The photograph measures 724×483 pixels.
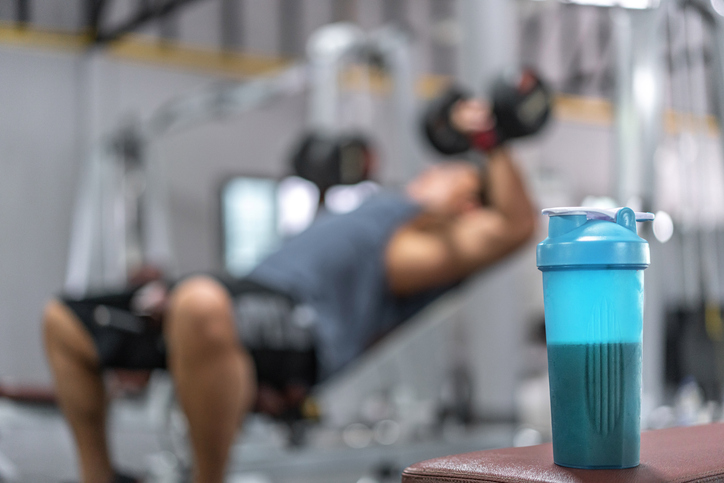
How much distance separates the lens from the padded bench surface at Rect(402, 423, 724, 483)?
1.47 feet

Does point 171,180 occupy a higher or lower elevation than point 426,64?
lower

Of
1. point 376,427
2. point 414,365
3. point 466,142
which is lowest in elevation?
point 376,427

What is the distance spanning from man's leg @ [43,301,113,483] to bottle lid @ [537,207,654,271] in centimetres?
96

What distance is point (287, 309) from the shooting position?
53.6 inches

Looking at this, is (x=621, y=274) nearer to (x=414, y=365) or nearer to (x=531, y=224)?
(x=531, y=224)

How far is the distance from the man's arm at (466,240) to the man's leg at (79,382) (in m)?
0.61

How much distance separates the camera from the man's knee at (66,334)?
49.4 inches

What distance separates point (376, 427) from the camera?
8.59 ft

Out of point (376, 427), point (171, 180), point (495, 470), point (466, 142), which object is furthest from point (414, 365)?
point (495, 470)

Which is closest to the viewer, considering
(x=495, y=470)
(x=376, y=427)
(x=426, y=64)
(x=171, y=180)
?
(x=495, y=470)

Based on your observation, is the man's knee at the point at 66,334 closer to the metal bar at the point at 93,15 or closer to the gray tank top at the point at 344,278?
the gray tank top at the point at 344,278

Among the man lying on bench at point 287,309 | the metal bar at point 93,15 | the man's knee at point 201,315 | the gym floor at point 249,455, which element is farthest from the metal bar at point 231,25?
the man's knee at point 201,315

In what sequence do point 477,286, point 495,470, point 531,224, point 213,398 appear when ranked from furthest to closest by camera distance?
→ point 477,286 < point 531,224 < point 213,398 < point 495,470

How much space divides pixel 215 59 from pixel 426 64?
50.8 inches
